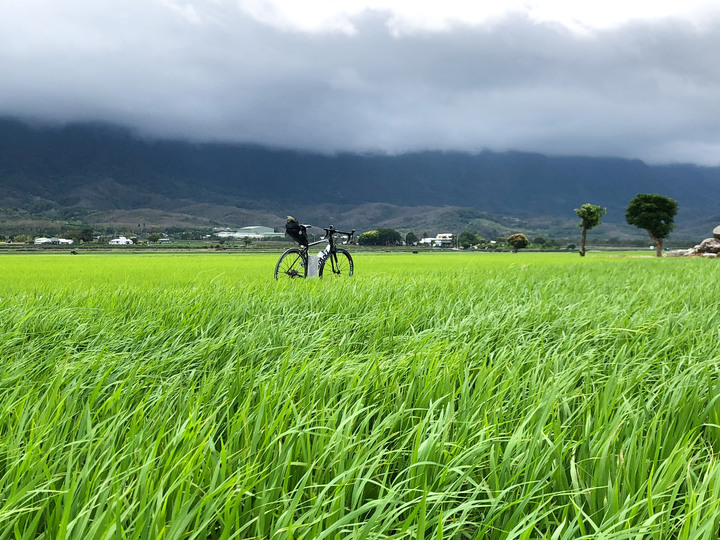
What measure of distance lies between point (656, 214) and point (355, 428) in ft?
221

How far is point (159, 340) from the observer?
371 centimetres

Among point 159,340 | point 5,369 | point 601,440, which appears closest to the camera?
point 601,440

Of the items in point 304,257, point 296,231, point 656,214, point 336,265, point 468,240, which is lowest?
point 336,265

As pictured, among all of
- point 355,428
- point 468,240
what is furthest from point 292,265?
point 468,240

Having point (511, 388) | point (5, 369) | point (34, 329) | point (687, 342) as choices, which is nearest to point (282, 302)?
point (34, 329)

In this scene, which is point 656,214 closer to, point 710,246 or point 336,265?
point 710,246

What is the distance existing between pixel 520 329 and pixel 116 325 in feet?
11.2

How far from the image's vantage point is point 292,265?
9.73 metres

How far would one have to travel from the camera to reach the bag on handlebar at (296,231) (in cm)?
941

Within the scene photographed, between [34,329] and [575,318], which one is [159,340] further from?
[575,318]

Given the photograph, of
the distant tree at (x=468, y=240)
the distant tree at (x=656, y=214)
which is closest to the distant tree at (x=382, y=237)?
the distant tree at (x=468, y=240)

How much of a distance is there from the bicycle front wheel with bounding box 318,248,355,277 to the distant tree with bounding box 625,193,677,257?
2336 inches

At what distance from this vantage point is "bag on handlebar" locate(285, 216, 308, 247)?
30.9 ft

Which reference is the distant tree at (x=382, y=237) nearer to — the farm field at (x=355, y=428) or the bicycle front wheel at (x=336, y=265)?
the bicycle front wheel at (x=336, y=265)
